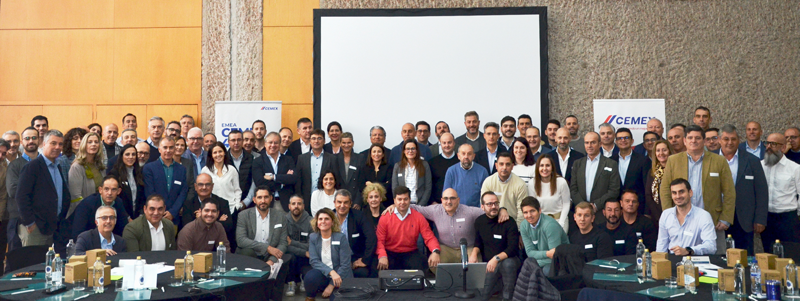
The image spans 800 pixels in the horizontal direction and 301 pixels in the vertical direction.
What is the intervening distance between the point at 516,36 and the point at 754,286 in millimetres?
5326

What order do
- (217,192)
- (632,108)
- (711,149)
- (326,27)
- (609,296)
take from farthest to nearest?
(326,27)
(632,108)
(711,149)
(217,192)
(609,296)

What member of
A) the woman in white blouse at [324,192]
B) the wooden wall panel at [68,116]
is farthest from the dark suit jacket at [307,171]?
the wooden wall panel at [68,116]

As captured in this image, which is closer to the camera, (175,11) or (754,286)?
(754,286)

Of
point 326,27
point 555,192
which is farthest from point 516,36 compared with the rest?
point 555,192

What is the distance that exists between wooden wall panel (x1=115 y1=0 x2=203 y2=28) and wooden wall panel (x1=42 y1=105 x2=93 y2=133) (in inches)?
51.1

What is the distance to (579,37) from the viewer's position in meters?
8.39

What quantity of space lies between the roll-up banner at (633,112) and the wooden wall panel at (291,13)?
13.6ft

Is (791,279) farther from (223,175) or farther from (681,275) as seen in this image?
(223,175)

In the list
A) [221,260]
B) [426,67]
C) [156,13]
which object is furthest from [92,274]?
[156,13]

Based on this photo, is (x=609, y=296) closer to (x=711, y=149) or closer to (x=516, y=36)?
(x=711, y=149)

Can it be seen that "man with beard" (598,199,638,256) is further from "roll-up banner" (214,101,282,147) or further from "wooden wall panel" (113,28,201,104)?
"wooden wall panel" (113,28,201,104)

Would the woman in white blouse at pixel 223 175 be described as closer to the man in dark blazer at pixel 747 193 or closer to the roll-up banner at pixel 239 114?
the roll-up banner at pixel 239 114

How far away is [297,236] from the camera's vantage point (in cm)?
576

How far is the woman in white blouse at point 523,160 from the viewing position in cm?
582
